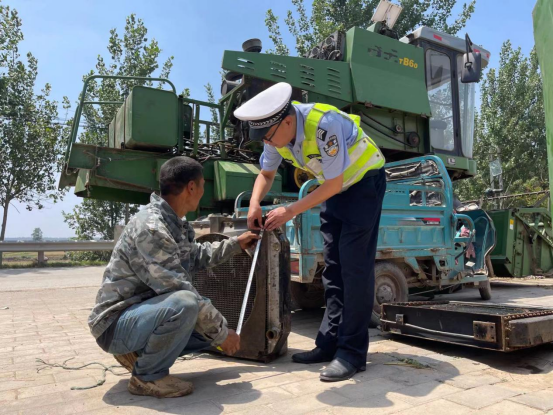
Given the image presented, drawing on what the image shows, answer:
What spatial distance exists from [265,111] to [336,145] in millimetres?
443

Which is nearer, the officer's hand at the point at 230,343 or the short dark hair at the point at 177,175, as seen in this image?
the officer's hand at the point at 230,343

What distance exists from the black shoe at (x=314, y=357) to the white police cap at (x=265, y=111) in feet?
4.75

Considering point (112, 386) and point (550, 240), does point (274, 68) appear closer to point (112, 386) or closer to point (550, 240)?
point (112, 386)

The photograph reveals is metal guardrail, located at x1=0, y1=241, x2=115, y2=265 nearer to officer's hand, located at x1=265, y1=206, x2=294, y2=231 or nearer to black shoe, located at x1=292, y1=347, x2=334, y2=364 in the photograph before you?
black shoe, located at x1=292, y1=347, x2=334, y2=364

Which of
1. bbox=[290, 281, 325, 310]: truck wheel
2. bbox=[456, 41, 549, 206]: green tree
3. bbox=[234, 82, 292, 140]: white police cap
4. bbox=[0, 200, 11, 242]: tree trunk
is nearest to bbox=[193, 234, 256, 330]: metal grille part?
bbox=[234, 82, 292, 140]: white police cap

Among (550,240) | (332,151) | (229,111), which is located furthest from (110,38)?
(332,151)

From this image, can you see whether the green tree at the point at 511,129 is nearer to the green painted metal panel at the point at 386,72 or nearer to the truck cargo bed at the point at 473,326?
the green painted metal panel at the point at 386,72

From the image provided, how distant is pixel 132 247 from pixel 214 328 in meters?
0.59

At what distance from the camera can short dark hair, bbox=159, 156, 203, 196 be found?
2.48 metres

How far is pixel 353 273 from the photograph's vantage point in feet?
9.09

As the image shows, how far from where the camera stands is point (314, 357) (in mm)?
2914

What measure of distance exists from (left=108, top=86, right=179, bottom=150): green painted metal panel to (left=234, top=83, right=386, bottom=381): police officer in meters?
2.26


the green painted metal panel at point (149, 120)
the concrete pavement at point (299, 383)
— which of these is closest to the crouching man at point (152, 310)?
the concrete pavement at point (299, 383)

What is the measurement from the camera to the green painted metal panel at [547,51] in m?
1.16
